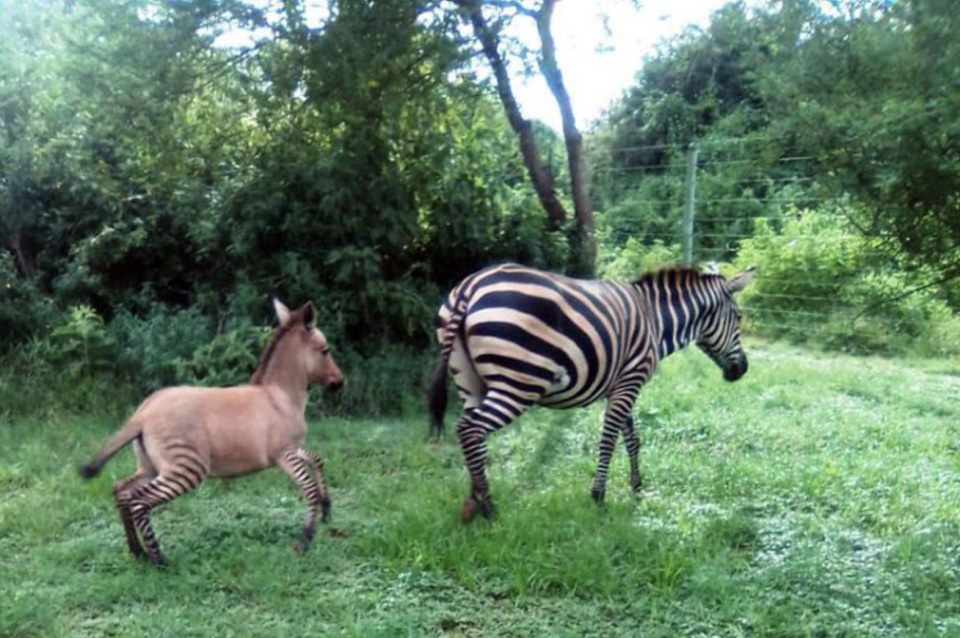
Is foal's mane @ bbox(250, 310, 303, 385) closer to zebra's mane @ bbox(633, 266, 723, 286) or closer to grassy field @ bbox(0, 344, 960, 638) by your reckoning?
grassy field @ bbox(0, 344, 960, 638)

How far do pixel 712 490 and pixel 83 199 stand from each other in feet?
24.0

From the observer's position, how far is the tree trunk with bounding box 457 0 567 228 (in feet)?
27.8

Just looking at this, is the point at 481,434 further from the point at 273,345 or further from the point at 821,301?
the point at 821,301

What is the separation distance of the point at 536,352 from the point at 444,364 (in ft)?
1.87

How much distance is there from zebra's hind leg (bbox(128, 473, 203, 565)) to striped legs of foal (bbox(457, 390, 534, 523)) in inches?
61.7

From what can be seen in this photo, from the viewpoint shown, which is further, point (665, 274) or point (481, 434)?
point (665, 274)

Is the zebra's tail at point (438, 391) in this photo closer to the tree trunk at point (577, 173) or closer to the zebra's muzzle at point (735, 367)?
the zebra's muzzle at point (735, 367)

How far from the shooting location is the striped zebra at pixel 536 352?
500cm

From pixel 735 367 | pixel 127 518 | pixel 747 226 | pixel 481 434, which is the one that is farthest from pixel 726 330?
pixel 747 226

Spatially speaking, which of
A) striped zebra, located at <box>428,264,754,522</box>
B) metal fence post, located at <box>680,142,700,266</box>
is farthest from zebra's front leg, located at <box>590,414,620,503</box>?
metal fence post, located at <box>680,142,700,266</box>

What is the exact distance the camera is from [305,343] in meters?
5.13

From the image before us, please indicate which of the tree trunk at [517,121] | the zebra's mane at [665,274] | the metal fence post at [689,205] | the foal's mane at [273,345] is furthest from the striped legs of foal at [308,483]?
the metal fence post at [689,205]

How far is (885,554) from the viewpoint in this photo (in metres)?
4.53

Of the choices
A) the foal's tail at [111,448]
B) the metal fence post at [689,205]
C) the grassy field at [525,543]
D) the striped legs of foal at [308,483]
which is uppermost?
the metal fence post at [689,205]
